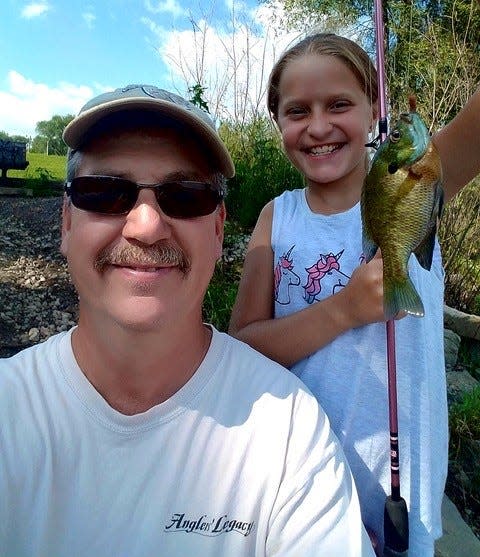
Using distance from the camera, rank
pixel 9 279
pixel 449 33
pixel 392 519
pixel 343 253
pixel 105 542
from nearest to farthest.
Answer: pixel 105 542
pixel 392 519
pixel 343 253
pixel 9 279
pixel 449 33

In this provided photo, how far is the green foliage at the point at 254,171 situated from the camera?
6051mm

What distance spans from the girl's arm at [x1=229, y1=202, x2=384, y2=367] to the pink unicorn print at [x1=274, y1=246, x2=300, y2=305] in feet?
0.15

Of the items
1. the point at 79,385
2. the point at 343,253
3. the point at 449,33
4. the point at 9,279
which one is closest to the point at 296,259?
the point at 343,253

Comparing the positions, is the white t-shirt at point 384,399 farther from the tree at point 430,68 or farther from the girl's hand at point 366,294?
the tree at point 430,68

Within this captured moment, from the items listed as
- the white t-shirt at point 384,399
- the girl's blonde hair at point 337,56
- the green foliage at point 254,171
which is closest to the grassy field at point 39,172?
the green foliage at point 254,171

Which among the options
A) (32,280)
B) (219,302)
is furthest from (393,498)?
(32,280)

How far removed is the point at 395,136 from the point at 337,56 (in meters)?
0.66

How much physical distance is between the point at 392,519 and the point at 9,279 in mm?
5123

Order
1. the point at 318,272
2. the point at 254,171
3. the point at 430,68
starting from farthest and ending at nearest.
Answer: the point at 254,171, the point at 430,68, the point at 318,272

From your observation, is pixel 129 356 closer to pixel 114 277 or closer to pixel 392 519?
pixel 114 277

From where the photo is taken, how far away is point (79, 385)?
1.33 m

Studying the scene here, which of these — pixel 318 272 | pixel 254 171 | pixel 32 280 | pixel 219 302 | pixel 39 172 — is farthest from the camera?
pixel 39 172

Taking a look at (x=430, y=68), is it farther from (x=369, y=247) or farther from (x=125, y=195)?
(x=125, y=195)

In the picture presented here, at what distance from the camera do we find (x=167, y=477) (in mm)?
1241
